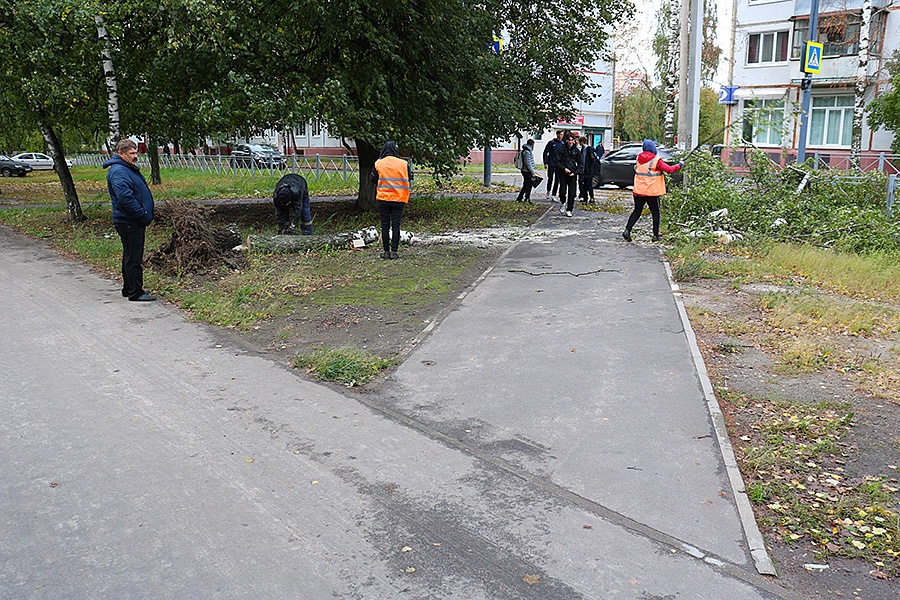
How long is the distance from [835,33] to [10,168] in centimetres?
4302

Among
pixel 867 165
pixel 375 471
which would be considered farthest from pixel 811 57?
pixel 375 471

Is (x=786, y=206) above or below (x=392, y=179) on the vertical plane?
below

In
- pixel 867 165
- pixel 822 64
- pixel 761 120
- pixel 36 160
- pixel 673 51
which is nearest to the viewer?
pixel 761 120

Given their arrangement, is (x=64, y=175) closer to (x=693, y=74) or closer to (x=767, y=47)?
(x=693, y=74)

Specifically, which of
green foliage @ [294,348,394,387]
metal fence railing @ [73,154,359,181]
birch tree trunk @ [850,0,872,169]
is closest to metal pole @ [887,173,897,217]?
birch tree trunk @ [850,0,872,169]

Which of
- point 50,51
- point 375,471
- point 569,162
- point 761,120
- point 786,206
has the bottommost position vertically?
point 375,471

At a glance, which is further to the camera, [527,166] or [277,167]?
[277,167]

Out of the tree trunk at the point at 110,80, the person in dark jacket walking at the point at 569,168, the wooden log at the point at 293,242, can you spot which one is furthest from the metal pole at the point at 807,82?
the tree trunk at the point at 110,80

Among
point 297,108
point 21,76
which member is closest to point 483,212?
point 297,108

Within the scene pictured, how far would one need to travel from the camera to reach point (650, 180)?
12.9 meters

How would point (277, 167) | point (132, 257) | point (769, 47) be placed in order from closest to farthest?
point (132, 257) < point (277, 167) < point (769, 47)

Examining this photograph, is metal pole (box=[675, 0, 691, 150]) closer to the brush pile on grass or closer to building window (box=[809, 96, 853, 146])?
the brush pile on grass

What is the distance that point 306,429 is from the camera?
210 inches

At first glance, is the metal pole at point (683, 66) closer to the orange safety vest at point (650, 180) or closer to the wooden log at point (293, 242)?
the orange safety vest at point (650, 180)
